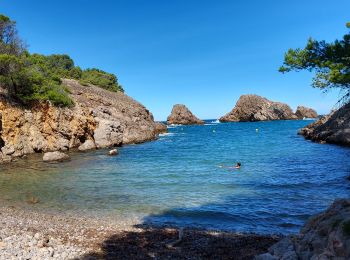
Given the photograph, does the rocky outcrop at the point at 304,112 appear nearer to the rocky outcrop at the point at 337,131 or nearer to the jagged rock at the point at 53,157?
the rocky outcrop at the point at 337,131

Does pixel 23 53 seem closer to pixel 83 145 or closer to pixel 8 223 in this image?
pixel 83 145

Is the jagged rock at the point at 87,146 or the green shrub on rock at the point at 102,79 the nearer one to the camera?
the jagged rock at the point at 87,146

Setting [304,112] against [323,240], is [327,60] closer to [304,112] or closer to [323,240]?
[323,240]

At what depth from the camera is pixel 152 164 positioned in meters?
35.5

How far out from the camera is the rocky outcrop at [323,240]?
23.9 feet

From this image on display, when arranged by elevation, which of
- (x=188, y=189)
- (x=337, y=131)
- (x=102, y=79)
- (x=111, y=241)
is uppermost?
(x=102, y=79)

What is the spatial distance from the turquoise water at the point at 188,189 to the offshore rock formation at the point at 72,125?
4.93 meters

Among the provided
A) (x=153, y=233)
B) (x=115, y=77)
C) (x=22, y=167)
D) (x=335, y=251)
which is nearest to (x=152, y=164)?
(x=22, y=167)

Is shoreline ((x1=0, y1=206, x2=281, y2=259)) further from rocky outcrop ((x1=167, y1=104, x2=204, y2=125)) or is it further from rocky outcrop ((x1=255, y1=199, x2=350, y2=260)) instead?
rocky outcrop ((x1=167, y1=104, x2=204, y2=125))

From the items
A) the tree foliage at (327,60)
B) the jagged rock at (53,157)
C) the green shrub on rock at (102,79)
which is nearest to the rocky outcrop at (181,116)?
the green shrub on rock at (102,79)

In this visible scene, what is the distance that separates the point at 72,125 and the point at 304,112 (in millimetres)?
158603

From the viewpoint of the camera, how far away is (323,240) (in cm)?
797

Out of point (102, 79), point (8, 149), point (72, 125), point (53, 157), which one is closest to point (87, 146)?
point (72, 125)

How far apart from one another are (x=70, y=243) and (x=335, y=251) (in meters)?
8.91
